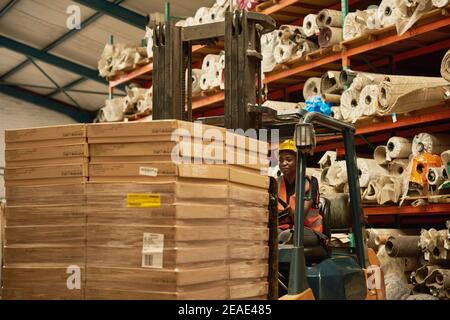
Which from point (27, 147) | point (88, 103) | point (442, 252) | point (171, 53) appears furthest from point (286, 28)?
point (88, 103)

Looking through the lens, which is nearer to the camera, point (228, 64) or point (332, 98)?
point (228, 64)

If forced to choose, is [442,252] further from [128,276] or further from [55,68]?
[55,68]

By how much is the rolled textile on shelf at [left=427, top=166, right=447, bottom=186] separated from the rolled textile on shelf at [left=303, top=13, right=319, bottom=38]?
262cm

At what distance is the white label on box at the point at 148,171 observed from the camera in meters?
3.02

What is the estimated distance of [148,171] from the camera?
3035 millimetres

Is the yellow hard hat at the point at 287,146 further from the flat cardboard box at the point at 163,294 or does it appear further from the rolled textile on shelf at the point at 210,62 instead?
the rolled textile on shelf at the point at 210,62

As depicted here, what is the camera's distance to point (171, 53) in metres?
4.15

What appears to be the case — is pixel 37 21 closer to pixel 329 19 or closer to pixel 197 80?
pixel 197 80

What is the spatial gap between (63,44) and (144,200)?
632 inches

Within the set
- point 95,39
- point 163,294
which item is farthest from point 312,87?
point 95,39

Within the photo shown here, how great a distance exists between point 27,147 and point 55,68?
17.6m

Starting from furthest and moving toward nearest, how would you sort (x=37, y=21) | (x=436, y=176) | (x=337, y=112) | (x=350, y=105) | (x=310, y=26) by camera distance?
1. (x=37, y=21)
2. (x=310, y=26)
3. (x=337, y=112)
4. (x=350, y=105)
5. (x=436, y=176)

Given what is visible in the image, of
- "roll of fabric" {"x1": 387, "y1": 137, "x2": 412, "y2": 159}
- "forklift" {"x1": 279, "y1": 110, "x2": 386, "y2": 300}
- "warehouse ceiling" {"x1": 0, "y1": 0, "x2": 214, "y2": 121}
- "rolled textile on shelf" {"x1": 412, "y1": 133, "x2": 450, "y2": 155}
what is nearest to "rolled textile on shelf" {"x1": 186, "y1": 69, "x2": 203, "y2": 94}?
"warehouse ceiling" {"x1": 0, "y1": 0, "x2": 214, "y2": 121}

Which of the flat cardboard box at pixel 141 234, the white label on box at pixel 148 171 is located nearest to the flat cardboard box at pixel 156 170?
the white label on box at pixel 148 171
